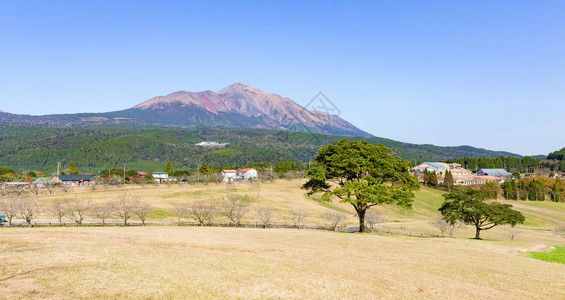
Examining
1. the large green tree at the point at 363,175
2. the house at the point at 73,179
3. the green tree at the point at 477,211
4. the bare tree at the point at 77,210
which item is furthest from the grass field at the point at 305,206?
the house at the point at 73,179

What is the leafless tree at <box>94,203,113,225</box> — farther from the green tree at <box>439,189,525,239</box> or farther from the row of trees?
the green tree at <box>439,189,525,239</box>

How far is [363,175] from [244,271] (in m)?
35.7

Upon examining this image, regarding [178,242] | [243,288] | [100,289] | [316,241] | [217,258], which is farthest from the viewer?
[316,241]

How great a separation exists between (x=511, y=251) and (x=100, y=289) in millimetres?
40977

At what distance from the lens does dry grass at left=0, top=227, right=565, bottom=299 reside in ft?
58.5

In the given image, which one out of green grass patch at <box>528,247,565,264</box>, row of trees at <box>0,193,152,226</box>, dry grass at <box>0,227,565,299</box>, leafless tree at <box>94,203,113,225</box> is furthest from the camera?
leafless tree at <box>94,203,113,225</box>

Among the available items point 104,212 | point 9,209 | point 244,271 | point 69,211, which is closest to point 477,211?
point 244,271

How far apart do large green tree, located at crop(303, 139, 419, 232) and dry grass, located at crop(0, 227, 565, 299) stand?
1682 cm

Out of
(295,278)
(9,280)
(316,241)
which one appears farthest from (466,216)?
(9,280)

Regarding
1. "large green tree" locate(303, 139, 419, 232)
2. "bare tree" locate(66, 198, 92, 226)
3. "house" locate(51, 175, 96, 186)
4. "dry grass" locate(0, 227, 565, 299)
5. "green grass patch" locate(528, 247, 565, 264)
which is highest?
"large green tree" locate(303, 139, 419, 232)

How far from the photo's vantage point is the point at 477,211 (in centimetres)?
5600

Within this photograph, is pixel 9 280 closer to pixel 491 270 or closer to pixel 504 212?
pixel 491 270

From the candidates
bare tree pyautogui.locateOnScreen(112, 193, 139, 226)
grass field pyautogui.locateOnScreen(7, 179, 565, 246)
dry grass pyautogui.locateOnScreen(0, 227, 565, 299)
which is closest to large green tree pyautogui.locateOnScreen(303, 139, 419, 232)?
dry grass pyautogui.locateOnScreen(0, 227, 565, 299)

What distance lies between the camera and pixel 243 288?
61.0 feet
